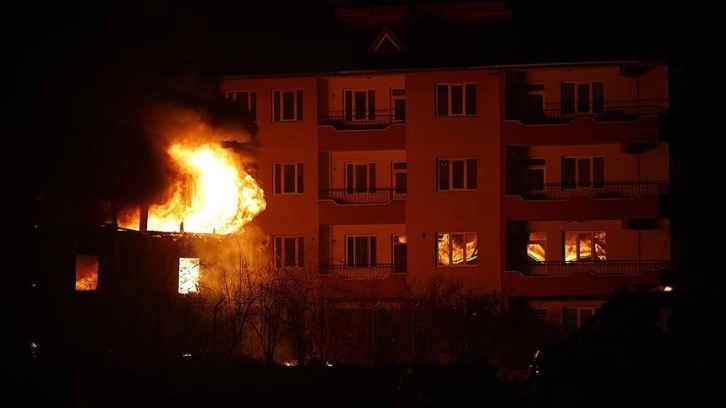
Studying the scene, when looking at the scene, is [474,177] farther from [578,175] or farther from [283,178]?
[283,178]

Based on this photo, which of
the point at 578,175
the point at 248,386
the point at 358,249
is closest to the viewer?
the point at 248,386

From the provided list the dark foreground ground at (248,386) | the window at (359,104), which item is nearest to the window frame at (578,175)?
the window at (359,104)

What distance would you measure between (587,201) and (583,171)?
164cm

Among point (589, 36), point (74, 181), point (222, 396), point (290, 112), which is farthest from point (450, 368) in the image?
point (589, 36)

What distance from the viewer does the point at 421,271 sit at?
43.7 m

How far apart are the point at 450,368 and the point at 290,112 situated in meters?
21.5

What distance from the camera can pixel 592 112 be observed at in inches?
1742

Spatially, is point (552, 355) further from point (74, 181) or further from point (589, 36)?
point (589, 36)

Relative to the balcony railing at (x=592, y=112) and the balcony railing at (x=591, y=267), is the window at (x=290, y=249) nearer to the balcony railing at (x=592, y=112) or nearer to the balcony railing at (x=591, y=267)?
the balcony railing at (x=591, y=267)

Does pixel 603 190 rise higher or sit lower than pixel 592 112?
lower

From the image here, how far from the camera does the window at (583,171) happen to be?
4428 cm

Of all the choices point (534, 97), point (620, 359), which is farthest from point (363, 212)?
point (620, 359)

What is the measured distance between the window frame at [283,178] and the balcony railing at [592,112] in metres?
8.18

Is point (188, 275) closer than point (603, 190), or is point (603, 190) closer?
point (188, 275)
